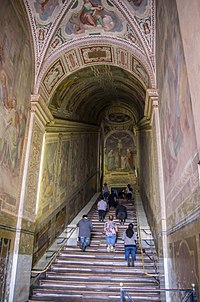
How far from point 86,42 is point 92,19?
77cm

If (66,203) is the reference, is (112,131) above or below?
above

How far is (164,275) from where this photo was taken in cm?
605

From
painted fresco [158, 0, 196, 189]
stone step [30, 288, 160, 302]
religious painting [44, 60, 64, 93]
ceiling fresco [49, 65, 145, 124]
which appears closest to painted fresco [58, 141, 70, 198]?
ceiling fresco [49, 65, 145, 124]

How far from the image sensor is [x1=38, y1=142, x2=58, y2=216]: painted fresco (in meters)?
8.75

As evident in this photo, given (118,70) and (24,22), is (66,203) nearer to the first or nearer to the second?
(118,70)

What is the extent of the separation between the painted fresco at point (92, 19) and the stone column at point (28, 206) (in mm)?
2590

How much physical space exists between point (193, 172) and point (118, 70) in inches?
319

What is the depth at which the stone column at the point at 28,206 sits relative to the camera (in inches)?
258

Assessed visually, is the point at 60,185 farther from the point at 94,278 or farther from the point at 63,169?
the point at 94,278

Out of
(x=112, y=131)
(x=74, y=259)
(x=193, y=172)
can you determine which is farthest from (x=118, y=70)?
(x=112, y=131)

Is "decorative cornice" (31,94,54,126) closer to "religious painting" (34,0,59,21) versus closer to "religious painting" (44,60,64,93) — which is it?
"religious painting" (44,60,64,93)

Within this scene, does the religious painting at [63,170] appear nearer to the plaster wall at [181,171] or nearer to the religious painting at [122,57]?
the religious painting at [122,57]

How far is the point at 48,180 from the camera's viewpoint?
9.45 meters

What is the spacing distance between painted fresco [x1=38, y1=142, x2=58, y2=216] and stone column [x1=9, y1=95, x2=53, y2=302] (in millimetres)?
447
